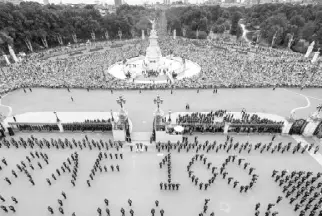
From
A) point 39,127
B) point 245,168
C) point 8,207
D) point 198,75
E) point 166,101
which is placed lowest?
point 245,168

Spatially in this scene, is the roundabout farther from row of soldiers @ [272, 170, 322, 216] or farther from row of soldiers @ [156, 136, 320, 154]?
row of soldiers @ [272, 170, 322, 216]

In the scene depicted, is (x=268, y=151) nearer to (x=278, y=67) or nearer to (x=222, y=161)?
(x=222, y=161)

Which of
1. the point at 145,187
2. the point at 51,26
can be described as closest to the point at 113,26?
the point at 51,26

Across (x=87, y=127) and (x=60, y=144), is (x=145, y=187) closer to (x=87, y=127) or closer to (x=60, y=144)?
(x=60, y=144)

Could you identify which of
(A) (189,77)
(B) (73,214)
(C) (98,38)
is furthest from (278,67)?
(C) (98,38)

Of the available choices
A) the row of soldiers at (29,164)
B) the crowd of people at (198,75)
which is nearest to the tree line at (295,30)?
the crowd of people at (198,75)

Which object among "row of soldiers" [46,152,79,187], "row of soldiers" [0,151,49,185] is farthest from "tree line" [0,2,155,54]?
"row of soldiers" [46,152,79,187]

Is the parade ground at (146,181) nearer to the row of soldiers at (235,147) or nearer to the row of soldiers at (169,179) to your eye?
the row of soldiers at (169,179)
